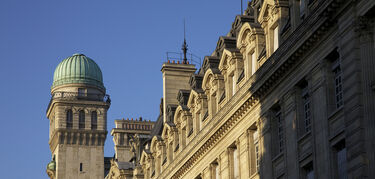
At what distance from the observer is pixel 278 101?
Answer: 167ft

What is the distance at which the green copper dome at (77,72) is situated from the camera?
14162 cm

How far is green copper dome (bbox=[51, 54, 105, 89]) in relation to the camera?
465 ft

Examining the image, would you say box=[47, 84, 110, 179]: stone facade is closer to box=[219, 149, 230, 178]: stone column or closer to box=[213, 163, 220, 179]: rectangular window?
box=[213, 163, 220, 179]: rectangular window

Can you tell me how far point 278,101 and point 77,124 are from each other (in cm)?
9019

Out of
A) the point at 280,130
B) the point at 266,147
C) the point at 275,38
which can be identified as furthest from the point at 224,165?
the point at 275,38

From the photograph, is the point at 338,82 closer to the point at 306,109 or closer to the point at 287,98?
the point at 306,109

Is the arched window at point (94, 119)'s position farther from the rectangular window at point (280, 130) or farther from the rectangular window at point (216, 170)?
the rectangular window at point (280, 130)

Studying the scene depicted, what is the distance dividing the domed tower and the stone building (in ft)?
186

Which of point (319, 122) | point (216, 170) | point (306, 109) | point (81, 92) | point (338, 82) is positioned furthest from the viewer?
point (81, 92)

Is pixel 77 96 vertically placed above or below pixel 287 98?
above

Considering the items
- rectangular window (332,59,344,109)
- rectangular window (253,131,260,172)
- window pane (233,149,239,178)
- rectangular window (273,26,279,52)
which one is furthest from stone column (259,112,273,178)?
rectangular window (332,59,344,109)

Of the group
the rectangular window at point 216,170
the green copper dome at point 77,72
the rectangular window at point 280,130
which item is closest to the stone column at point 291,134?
the rectangular window at point 280,130

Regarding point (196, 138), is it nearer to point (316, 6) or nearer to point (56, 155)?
point (316, 6)

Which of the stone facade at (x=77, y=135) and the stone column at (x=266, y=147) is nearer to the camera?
the stone column at (x=266, y=147)
